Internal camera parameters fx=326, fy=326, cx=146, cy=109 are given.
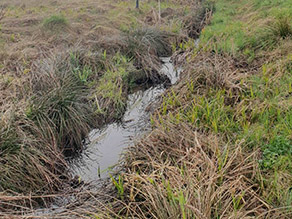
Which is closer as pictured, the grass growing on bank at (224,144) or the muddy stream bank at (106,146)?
the grass growing on bank at (224,144)

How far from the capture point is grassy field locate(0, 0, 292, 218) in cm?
295

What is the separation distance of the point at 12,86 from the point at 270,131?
3.71 meters

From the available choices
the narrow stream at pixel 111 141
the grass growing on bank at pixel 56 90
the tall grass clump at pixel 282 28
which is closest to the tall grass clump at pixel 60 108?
the grass growing on bank at pixel 56 90

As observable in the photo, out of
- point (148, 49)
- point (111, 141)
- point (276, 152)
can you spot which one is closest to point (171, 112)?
point (111, 141)

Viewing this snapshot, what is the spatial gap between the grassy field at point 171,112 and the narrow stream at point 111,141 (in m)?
0.21

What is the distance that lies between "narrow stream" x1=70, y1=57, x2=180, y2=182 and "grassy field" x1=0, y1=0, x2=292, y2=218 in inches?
8.1

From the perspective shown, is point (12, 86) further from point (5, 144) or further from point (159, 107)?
point (159, 107)

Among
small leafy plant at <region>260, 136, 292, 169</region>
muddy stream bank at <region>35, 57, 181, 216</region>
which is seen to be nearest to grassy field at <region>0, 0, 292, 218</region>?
small leafy plant at <region>260, 136, 292, 169</region>

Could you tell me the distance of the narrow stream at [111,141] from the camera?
13.6 feet

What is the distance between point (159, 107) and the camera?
500cm

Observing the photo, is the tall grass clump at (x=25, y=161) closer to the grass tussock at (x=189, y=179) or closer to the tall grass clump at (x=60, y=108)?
the tall grass clump at (x=60, y=108)

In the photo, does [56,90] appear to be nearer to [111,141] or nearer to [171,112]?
[111,141]

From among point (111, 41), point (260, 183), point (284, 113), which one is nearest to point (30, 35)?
point (111, 41)

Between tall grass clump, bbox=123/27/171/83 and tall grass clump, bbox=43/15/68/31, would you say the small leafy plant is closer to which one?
tall grass clump, bbox=123/27/171/83
